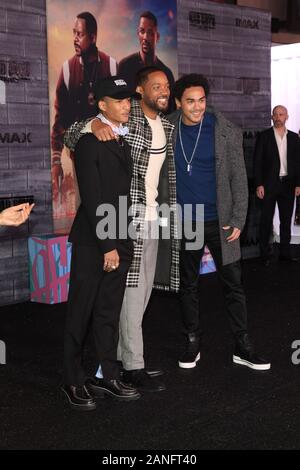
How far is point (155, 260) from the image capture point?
3654 mm

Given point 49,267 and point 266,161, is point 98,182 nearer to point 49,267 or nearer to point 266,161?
point 49,267

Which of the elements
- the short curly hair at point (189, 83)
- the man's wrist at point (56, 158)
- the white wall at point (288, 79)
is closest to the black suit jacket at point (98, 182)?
the short curly hair at point (189, 83)

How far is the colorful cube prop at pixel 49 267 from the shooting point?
5.55m

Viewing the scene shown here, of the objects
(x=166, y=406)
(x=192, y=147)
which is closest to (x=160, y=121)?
(x=192, y=147)

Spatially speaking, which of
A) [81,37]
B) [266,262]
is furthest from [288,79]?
[81,37]

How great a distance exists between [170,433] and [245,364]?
3.54ft

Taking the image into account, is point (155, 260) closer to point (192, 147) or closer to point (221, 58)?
point (192, 147)

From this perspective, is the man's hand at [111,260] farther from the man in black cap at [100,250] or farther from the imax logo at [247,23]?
the imax logo at [247,23]

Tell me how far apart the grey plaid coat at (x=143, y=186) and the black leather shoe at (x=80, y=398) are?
53 cm

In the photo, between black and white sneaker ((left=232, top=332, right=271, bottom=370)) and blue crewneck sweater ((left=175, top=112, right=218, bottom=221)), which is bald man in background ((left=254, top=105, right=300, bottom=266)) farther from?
blue crewneck sweater ((left=175, top=112, right=218, bottom=221))

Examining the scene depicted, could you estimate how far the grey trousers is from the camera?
3.54 meters

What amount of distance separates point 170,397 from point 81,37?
11.3ft

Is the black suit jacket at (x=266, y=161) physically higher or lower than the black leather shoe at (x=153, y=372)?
higher

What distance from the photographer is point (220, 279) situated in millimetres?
3928
